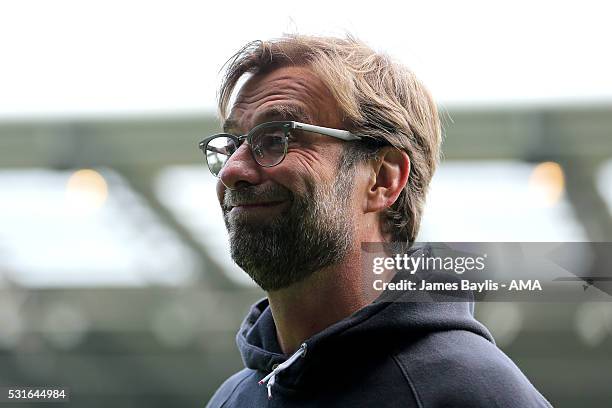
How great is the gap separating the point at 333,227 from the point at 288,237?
10cm

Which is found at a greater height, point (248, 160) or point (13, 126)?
point (13, 126)

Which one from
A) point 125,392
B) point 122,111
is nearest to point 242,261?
point 122,111

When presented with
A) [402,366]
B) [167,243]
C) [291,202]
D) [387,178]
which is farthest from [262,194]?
[167,243]

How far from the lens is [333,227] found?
179cm

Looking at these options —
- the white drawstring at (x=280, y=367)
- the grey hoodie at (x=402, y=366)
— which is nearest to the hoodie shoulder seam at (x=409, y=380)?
the grey hoodie at (x=402, y=366)

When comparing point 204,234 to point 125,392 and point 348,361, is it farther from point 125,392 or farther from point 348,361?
point 348,361

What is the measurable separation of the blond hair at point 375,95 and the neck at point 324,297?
173 millimetres

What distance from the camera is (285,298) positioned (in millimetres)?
1802

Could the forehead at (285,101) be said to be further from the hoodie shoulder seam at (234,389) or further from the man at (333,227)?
the hoodie shoulder seam at (234,389)

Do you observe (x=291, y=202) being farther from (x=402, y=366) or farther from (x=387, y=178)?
(x=402, y=366)

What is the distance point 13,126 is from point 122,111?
102cm

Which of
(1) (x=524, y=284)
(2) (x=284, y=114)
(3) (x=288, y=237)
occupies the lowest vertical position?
(1) (x=524, y=284)

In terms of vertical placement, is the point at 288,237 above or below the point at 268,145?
below

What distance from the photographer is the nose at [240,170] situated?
69.0 inches
